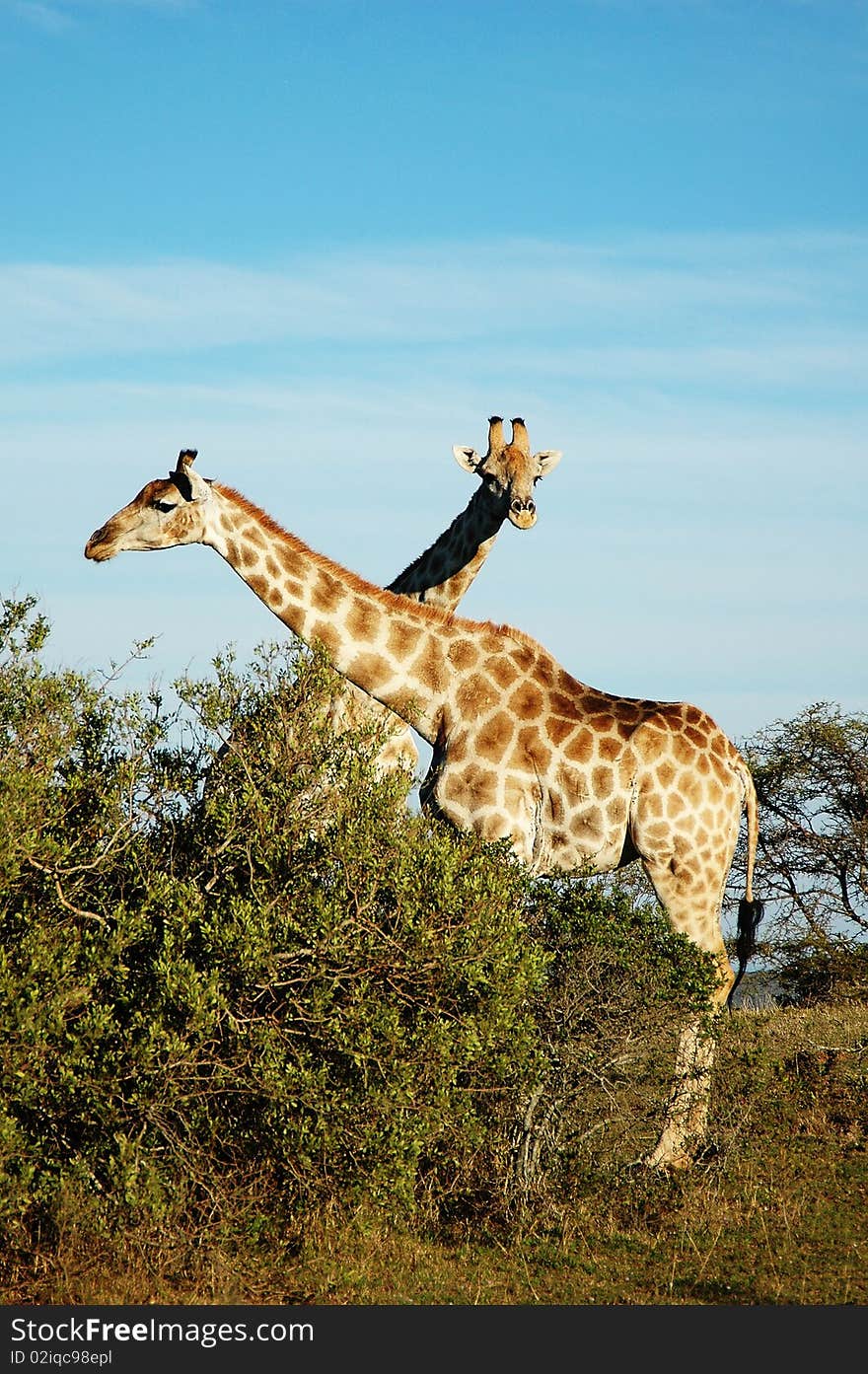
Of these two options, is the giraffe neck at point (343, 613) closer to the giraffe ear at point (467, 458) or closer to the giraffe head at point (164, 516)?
the giraffe head at point (164, 516)

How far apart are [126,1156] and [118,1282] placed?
0.81 meters

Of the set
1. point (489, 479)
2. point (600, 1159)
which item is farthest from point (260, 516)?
point (600, 1159)

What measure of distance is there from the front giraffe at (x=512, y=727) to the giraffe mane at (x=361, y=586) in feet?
0.04

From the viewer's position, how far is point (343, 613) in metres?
11.8

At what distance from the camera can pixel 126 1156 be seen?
7676mm

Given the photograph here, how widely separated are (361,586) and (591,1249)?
5.38 metres

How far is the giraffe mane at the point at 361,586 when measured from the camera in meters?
11.9

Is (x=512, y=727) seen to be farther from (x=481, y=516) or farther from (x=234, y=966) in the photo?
(x=481, y=516)

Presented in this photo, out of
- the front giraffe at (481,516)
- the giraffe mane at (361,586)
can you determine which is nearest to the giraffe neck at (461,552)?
the front giraffe at (481,516)

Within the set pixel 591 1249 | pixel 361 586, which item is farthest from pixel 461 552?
pixel 591 1249

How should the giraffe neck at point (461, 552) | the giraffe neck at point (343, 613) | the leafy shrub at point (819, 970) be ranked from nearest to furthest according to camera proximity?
the giraffe neck at point (343, 613)
the giraffe neck at point (461, 552)
the leafy shrub at point (819, 970)

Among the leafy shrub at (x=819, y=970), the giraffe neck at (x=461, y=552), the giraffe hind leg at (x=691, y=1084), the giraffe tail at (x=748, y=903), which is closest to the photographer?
the giraffe hind leg at (x=691, y=1084)

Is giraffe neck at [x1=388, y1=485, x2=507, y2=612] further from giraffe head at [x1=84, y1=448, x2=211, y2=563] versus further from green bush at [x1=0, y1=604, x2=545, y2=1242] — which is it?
green bush at [x1=0, y1=604, x2=545, y2=1242]

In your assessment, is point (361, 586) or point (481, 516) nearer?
point (361, 586)
